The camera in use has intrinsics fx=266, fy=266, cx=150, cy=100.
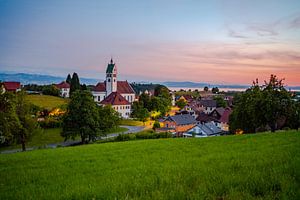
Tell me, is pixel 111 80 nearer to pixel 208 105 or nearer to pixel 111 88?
pixel 111 88

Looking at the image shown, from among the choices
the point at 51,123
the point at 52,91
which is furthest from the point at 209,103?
the point at 51,123

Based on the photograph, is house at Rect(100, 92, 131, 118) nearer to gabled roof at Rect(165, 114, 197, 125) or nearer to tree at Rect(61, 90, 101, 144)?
gabled roof at Rect(165, 114, 197, 125)

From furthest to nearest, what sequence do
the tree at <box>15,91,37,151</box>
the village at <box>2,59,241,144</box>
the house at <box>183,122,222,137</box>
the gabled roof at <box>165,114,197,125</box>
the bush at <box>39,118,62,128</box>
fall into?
the gabled roof at <box>165,114,197,125</box>, the bush at <box>39,118,62,128</box>, the village at <box>2,59,241,144</box>, the house at <box>183,122,222,137</box>, the tree at <box>15,91,37,151</box>

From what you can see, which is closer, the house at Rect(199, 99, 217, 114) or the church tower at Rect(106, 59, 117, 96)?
the church tower at Rect(106, 59, 117, 96)

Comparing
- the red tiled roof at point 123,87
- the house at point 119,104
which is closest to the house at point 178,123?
the house at point 119,104

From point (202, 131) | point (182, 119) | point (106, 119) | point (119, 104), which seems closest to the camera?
point (106, 119)

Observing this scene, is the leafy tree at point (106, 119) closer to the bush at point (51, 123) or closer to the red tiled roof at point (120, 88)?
the bush at point (51, 123)

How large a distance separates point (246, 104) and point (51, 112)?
50960 mm

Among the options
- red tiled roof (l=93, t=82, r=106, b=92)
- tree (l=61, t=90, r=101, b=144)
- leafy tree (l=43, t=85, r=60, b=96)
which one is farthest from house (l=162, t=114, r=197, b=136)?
leafy tree (l=43, t=85, r=60, b=96)

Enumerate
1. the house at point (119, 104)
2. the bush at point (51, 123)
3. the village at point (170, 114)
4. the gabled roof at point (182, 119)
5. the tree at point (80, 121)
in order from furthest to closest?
1. the house at point (119, 104)
2. the gabled roof at point (182, 119)
3. the bush at point (51, 123)
4. the village at point (170, 114)
5. the tree at point (80, 121)

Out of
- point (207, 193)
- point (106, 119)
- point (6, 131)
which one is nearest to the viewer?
point (207, 193)

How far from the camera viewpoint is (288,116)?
1350 inches

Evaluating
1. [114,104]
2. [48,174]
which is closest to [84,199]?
[48,174]

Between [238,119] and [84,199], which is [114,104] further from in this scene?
[84,199]
